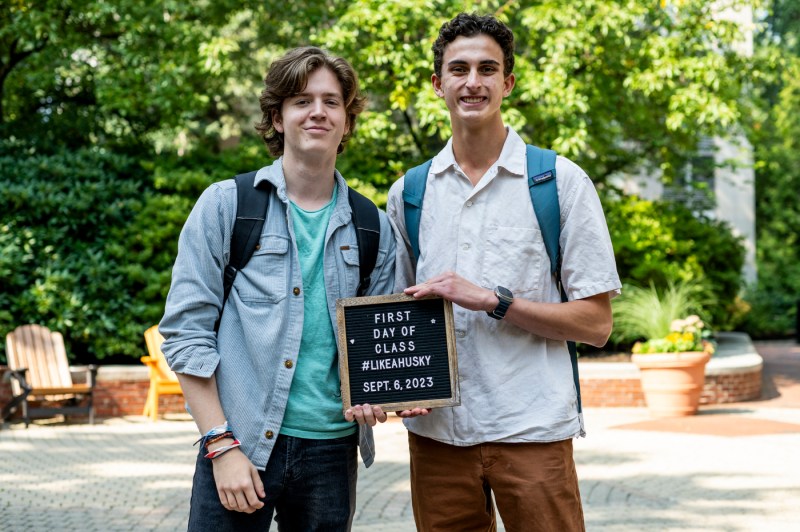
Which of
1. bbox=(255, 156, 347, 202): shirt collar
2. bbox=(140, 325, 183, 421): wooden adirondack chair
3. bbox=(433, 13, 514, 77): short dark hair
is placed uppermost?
bbox=(433, 13, 514, 77): short dark hair

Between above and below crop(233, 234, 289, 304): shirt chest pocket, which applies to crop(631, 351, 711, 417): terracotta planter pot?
below

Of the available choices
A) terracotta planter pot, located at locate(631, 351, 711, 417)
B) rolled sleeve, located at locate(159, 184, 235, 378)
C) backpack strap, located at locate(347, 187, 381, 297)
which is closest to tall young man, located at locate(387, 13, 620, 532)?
backpack strap, located at locate(347, 187, 381, 297)

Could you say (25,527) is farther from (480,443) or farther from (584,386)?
(584,386)

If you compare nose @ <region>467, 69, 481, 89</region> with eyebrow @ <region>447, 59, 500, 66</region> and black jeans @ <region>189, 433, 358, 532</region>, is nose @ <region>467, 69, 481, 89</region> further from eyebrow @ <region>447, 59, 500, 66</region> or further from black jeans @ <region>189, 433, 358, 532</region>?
black jeans @ <region>189, 433, 358, 532</region>

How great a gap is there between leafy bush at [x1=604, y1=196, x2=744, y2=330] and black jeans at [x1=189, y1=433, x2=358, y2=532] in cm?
1240

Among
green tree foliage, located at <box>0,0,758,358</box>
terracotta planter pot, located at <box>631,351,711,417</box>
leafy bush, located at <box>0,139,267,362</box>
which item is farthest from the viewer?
leafy bush, located at <box>0,139,267,362</box>

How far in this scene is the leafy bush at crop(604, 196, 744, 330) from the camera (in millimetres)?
15477

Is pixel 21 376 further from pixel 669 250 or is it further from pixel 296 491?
pixel 669 250

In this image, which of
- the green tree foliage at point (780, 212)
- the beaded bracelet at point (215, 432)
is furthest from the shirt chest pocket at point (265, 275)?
the green tree foliage at point (780, 212)

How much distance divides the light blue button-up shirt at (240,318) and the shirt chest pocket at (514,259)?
558 millimetres

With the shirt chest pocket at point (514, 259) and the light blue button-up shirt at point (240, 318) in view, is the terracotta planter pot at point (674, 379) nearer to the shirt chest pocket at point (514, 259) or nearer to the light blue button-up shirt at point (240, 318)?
the shirt chest pocket at point (514, 259)

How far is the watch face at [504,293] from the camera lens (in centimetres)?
308

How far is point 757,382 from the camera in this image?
13.6 metres

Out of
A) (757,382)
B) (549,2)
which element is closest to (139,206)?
(549,2)
